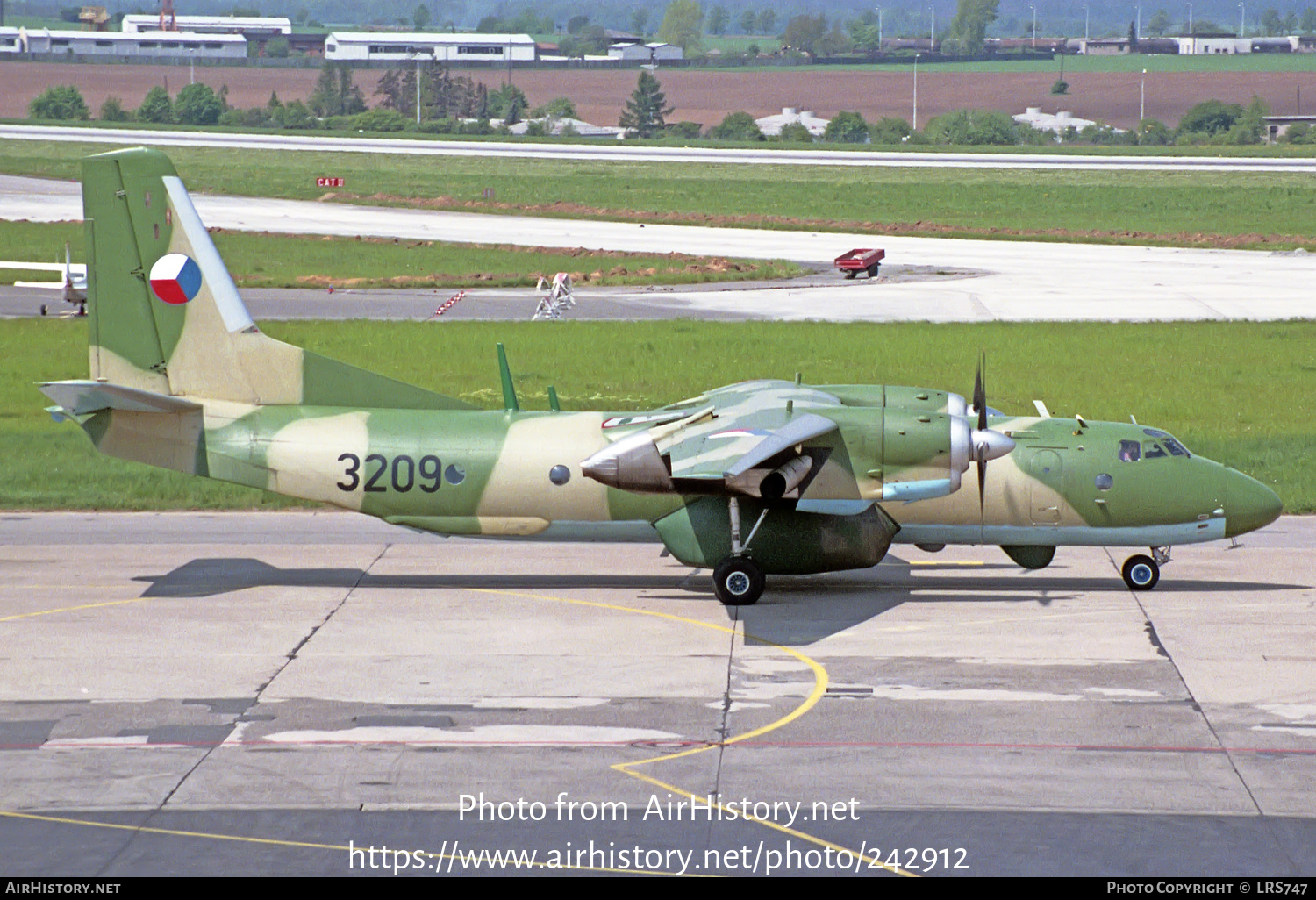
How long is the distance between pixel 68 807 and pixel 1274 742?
14.1 meters

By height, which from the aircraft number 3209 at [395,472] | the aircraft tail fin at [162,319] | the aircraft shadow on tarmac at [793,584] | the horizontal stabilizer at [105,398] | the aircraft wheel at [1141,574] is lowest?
the aircraft shadow on tarmac at [793,584]

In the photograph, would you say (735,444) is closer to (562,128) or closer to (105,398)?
(105,398)

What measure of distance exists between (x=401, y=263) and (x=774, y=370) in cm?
3658

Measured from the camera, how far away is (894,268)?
265ft

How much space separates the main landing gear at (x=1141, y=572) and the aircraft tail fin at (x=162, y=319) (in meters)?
12.5

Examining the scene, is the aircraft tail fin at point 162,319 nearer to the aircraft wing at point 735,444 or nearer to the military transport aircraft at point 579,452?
the military transport aircraft at point 579,452

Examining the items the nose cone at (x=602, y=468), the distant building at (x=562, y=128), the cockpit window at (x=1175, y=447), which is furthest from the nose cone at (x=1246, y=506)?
the distant building at (x=562, y=128)

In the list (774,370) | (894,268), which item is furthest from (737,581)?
(894,268)

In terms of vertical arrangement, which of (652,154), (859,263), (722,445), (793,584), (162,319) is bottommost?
(793,584)

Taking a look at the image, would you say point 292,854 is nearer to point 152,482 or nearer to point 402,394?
point 402,394

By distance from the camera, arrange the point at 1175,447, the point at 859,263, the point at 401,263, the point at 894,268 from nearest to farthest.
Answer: the point at 1175,447, the point at 859,263, the point at 401,263, the point at 894,268

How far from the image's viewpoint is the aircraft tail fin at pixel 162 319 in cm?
2644

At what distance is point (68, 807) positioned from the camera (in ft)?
53.1

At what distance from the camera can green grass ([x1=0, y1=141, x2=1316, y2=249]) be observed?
336 ft
